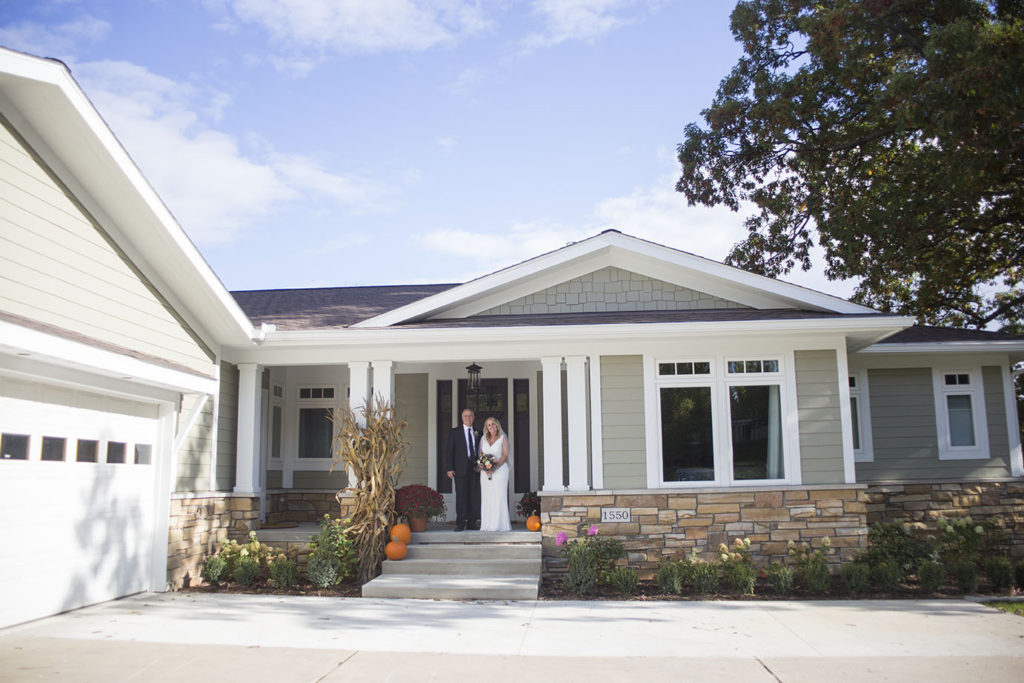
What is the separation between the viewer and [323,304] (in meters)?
12.4

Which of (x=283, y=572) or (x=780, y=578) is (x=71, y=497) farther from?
(x=780, y=578)

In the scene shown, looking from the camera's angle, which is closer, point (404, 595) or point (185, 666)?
point (185, 666)

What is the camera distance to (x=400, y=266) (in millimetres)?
26734

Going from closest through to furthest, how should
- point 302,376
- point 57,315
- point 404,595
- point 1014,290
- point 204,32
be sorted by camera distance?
point 57,315, point 404,595, point 204,32, point 302,376, point 1014,290

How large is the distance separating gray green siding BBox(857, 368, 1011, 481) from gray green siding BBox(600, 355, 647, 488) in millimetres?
4141

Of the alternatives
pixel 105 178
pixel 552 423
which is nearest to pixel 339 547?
pixel 552 423

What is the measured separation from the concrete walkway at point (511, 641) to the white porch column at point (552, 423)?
185 cm

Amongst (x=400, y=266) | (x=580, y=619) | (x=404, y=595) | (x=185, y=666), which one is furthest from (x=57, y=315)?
(x=400, y=266)

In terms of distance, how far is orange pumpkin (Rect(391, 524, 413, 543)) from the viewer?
9.54m

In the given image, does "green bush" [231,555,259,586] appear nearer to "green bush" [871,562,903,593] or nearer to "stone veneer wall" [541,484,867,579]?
"stone veneer wall" [541,484,867,579]

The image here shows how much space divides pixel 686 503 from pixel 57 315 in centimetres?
686

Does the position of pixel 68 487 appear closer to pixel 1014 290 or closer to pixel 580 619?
pixel 580 619

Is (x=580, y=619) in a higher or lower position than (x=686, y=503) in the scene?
lower

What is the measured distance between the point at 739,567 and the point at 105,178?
7.47 m
